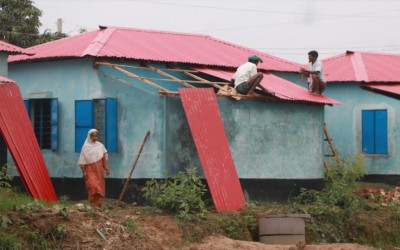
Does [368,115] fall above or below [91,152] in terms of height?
above

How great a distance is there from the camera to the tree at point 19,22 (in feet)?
93.4

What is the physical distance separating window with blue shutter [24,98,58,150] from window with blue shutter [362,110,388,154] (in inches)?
321

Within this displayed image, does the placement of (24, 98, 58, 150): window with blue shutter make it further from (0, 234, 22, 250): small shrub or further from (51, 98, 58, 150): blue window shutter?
(0, 234, 22, 250): small shrub

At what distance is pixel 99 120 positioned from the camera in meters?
17.6

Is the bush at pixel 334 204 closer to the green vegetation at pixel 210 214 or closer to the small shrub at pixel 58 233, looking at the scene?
the green vegetation at pixel 210 214

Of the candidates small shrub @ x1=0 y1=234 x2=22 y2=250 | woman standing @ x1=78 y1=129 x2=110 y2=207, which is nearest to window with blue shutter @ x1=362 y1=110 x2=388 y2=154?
woman standing @ x1=78 y1=129 x2=110 y2=207

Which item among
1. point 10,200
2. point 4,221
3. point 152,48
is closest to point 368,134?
point 152,48

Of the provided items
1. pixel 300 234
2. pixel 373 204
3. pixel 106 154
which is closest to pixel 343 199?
pixel 373 204

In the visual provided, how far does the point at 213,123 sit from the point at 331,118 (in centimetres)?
733

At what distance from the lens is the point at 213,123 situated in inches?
650

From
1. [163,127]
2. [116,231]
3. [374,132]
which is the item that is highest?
[163,127]

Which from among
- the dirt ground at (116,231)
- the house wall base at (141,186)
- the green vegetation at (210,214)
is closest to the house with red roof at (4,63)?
the house wall base at (141,186)

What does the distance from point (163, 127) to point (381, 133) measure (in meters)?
7.63

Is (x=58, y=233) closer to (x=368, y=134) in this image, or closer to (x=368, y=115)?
(x=368, y=134)
